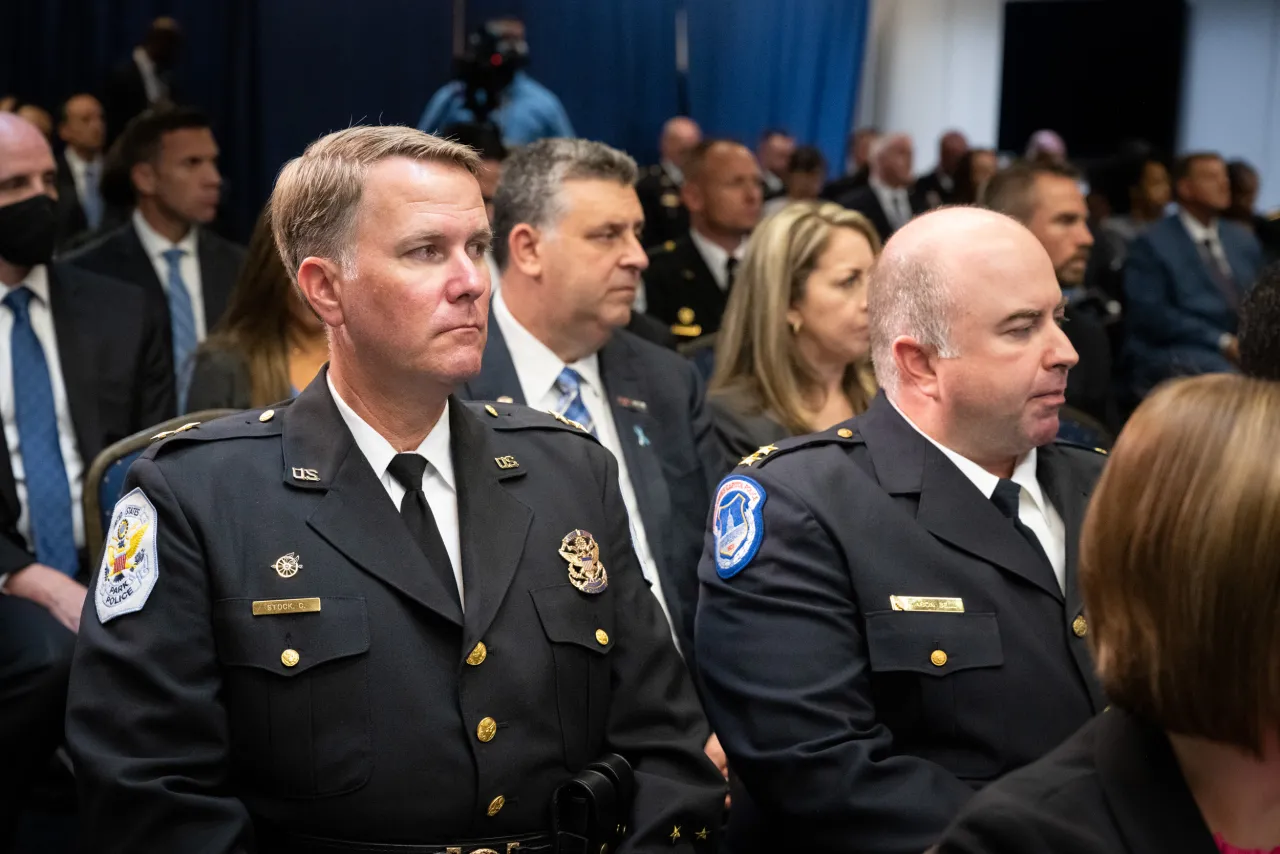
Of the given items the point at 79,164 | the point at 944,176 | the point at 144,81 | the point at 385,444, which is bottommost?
the point at 385,444

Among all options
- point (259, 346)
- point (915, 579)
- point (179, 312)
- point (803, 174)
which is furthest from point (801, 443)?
point (803, 174)

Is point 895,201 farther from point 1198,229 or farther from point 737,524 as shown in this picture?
point 737,524

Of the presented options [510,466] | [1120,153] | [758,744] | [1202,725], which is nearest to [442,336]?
[510,466]

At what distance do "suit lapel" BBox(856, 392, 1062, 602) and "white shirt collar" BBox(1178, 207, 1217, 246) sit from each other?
4.65 m

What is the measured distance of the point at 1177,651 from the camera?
43.2 inches

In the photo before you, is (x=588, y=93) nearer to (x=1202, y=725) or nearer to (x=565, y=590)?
(x=565, y=590)

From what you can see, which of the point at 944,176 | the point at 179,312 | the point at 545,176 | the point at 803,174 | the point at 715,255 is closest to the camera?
the point at 545,176

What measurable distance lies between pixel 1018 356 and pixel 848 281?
1.20m

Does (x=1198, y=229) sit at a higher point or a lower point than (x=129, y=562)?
higher

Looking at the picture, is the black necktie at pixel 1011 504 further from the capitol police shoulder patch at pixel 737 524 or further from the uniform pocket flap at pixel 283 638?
the uniform pocket flap at pixel 283 638

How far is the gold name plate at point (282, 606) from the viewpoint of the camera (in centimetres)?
167

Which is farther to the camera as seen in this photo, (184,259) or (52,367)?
(184,259)

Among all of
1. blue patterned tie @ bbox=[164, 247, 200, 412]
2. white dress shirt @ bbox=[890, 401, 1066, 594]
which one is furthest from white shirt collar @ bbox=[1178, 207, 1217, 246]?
white dress shirt @ bbox=[890, 401, 1066, 594]

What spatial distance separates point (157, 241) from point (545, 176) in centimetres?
173
